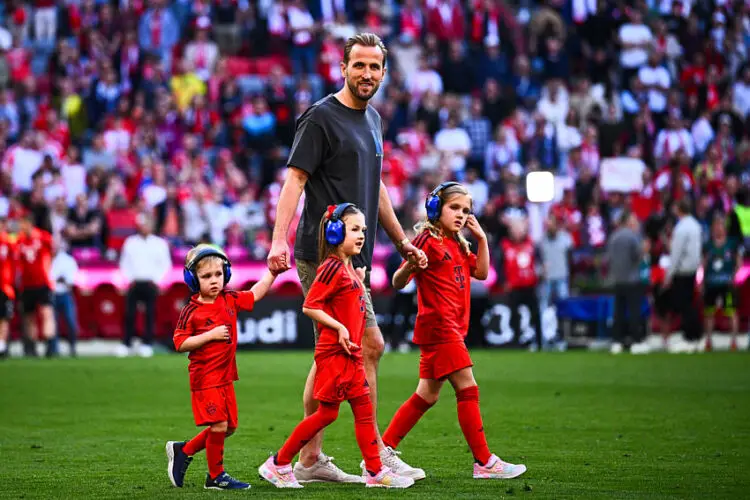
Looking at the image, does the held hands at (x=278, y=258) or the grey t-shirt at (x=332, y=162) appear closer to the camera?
the held hands at (x=278, y=258)

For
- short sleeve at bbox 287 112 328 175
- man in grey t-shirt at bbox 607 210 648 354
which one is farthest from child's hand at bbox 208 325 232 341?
man in grey t-shirt at bbox 607 210 648 354

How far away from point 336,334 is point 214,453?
3.07 feet

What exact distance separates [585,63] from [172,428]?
21012 millimetres

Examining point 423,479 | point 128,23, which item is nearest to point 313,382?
point 423,479

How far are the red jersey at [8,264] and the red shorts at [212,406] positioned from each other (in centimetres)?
1367

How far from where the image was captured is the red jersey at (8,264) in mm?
20375

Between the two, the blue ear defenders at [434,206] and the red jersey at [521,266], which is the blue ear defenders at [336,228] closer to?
the blue ear defenders at [434,206]

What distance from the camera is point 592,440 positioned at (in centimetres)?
978

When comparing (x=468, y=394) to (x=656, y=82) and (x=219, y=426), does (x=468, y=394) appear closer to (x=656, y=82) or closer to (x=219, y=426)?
(x=219, y=426)

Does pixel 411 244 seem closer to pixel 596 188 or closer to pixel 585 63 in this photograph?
pixel 596 188

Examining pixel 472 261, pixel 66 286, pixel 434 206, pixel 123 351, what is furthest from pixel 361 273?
pixel 66 286

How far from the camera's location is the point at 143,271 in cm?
2105

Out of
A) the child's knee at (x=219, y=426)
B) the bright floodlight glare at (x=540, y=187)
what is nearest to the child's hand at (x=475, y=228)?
the child's knee at (x=219, y=426)

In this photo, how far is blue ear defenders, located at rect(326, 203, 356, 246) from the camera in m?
7.47
